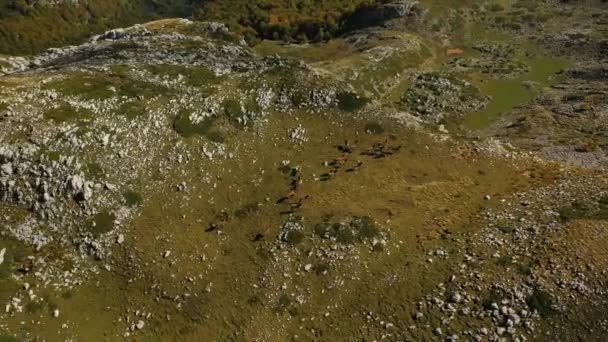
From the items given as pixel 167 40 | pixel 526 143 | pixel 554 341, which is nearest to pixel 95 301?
pixel 554 341

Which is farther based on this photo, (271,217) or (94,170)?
(94,170)

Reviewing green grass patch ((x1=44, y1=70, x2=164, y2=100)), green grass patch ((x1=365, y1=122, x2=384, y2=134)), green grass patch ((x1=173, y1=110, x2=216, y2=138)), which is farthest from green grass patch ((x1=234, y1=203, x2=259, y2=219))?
green grass patch ((x1=44, y1=70, x2=164, y2=100))

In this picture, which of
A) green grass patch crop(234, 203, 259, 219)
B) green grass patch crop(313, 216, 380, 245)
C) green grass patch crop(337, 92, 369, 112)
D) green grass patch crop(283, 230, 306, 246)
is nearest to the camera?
green grass patch crop(313, 216, 380, 245)

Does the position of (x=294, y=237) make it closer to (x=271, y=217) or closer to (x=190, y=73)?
(x=271, y=217)

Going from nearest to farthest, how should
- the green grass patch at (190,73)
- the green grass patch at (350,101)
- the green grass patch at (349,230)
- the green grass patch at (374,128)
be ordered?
the green grass patch at (349,230)
the green grass patch at (374,128)
the green grass patch at (350,101)
the green grass patch at (190,73)

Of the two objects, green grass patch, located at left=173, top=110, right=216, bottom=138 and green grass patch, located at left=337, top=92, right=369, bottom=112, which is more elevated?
green grass patch, located at left=173, top=110, right=216, bottom=138

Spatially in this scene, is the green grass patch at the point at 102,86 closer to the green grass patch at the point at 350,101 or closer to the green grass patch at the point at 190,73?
the green grass patch at the point at 190,73

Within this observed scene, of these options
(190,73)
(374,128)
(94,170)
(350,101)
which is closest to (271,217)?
(374,128)

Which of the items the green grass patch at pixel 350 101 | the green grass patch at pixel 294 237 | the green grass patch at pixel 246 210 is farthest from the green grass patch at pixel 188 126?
the green grass patch at pixel 294 237

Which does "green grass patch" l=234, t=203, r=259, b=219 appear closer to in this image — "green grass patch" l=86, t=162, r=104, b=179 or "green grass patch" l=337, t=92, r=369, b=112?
"green grass patch" l=86, t=162, r=104, b=179
